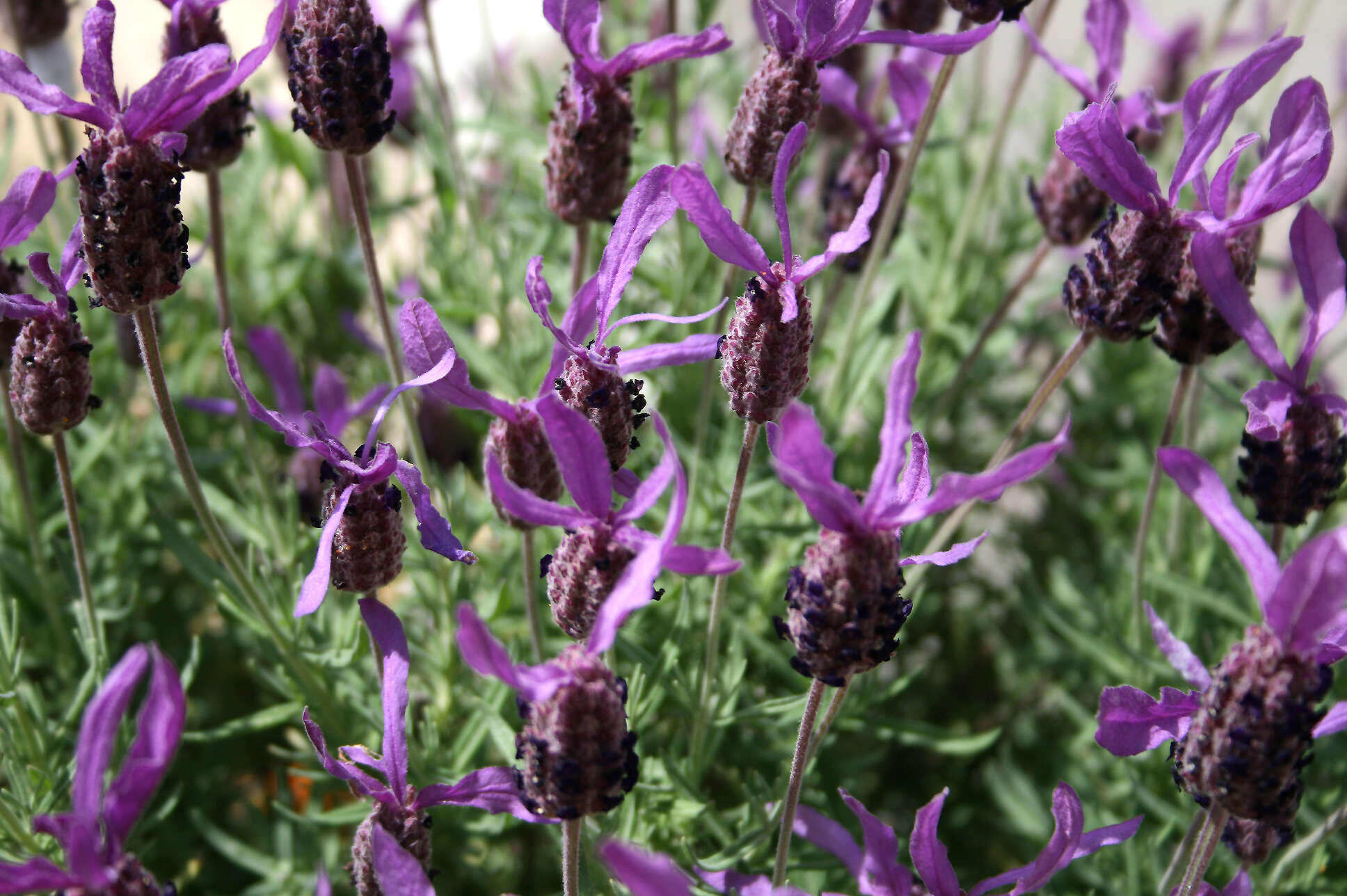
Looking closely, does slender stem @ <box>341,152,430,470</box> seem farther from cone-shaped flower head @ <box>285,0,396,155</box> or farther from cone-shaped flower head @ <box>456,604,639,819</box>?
cone-shaped flower head @ <box>456,604,639,819</box>

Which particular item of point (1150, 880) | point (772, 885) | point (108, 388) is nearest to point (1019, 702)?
point (1150, 880)

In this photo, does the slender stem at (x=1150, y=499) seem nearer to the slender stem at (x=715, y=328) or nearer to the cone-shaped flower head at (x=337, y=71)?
the slender stem at (x=715, y=328)

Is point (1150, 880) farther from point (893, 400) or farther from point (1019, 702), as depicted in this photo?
point (893, 400)

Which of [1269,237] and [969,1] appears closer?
[969,1]

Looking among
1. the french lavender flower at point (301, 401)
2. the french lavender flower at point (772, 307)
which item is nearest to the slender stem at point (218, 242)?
the french lavender flower at point (301, 401)

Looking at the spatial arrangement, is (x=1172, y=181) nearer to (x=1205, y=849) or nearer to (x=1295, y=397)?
(x=1295, y=397)

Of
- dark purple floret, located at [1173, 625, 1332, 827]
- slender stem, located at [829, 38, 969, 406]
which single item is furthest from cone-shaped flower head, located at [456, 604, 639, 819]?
slender stem, located at [829, 38, 969, 406]

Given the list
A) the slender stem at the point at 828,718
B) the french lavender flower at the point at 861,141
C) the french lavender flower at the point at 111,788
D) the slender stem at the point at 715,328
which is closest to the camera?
the french lavender flower at the point at 111,788
